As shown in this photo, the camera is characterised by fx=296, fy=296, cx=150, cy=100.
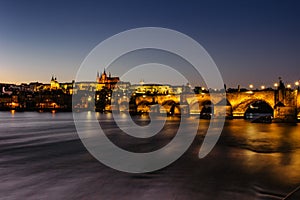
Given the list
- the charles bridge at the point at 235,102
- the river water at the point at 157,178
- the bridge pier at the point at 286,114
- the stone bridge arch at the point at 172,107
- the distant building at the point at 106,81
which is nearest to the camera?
the river water at the point at 157,178

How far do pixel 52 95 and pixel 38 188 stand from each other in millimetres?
121703

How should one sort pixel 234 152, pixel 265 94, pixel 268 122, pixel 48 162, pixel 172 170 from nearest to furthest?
pixel 172 170 → pixel 48 162 → pixel 234 152 → pixel 268 122 → pixel 265 94

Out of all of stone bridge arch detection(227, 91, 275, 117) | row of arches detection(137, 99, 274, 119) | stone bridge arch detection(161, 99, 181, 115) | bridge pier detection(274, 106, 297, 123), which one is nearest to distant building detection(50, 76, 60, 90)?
row of arches detection(137, 99, 274, 119)

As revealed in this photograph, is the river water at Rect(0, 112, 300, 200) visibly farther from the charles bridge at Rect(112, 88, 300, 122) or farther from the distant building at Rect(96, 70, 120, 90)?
the distant building at Rect(96, 70, 120, 90)

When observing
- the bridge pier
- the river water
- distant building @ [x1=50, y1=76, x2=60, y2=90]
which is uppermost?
distant building @ [x1=50, y1=76, x2=60, y2=90]

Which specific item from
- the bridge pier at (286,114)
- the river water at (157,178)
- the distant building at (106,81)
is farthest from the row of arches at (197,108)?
the distant building at (106,81)

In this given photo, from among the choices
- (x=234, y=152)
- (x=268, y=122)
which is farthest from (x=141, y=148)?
(x=268, y=122)

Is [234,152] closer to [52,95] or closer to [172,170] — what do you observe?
[172,170]

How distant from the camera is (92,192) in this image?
27.6 feet

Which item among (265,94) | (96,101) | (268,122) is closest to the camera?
(268,122)

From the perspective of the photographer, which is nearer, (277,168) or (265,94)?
(277,168)

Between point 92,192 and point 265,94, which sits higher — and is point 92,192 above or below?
below

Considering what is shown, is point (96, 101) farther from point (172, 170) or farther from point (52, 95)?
A: point (172, 170)

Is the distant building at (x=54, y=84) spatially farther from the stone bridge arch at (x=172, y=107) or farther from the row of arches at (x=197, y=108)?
the stone bridge arch at (x=172, y=107)
